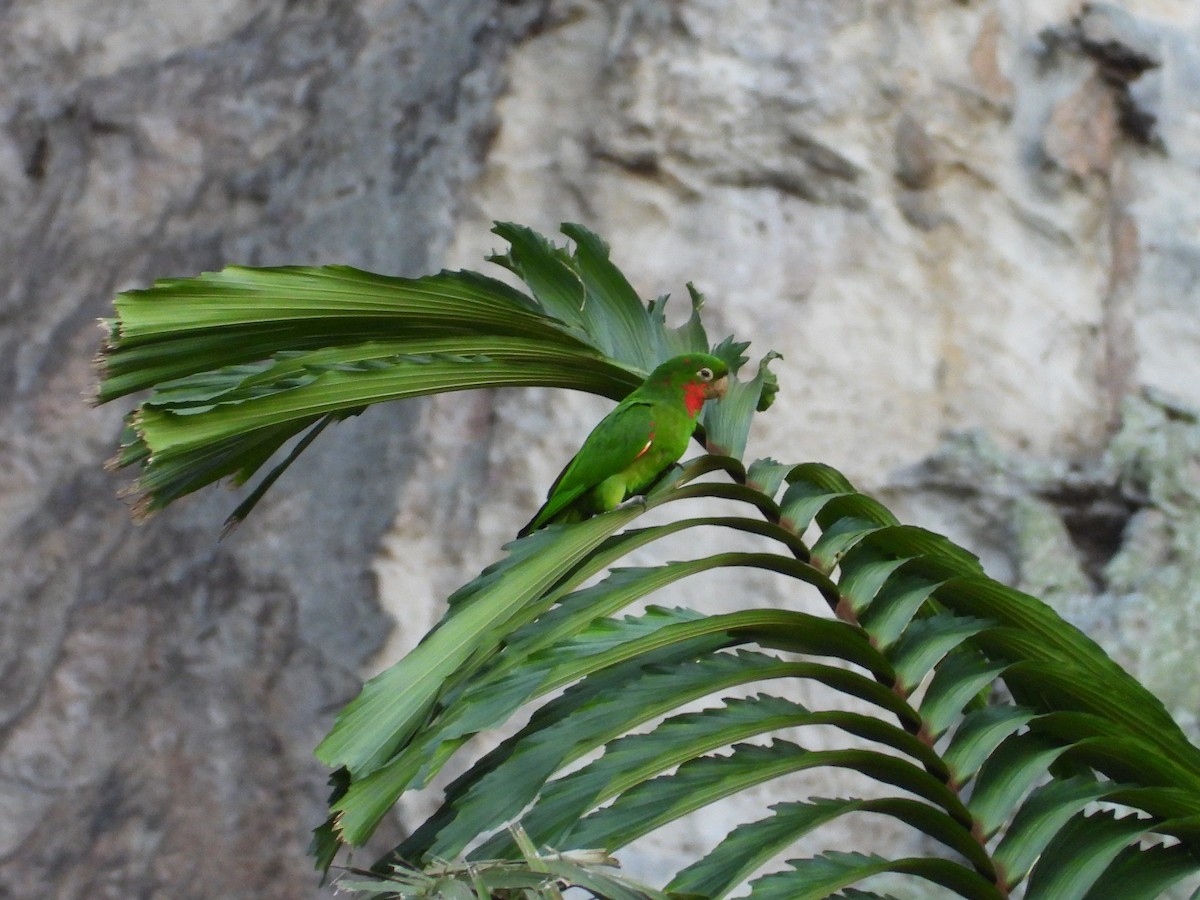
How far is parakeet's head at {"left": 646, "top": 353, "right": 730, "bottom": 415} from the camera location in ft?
4.90

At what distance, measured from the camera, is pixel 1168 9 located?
11.9 ft

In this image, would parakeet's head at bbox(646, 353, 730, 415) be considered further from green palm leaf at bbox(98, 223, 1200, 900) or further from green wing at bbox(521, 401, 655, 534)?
green palm leaf at bbox(98, 223, 1200, 900)

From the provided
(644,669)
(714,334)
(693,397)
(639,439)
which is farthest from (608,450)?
(714,334)

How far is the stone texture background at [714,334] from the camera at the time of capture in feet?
9.93

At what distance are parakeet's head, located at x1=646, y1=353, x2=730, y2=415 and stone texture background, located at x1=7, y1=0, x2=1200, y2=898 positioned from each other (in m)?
1.54

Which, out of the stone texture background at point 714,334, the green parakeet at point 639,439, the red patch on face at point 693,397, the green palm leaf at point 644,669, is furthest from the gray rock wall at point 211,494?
the green palm leaf at point 644,669

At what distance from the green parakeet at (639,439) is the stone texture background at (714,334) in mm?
1313

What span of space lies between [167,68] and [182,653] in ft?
6.82

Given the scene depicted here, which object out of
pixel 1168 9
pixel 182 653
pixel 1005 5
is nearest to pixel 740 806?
pixel 182 653

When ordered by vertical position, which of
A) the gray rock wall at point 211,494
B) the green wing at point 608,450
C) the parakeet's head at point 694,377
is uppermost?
the gray rock wall at point 211,494

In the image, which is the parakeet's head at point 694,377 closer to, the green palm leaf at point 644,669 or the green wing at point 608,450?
the green wing at point 608,450

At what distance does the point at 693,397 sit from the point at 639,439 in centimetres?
12

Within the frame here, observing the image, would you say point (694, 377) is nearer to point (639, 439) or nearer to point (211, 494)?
point (639, 439)

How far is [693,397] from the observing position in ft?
4.93
